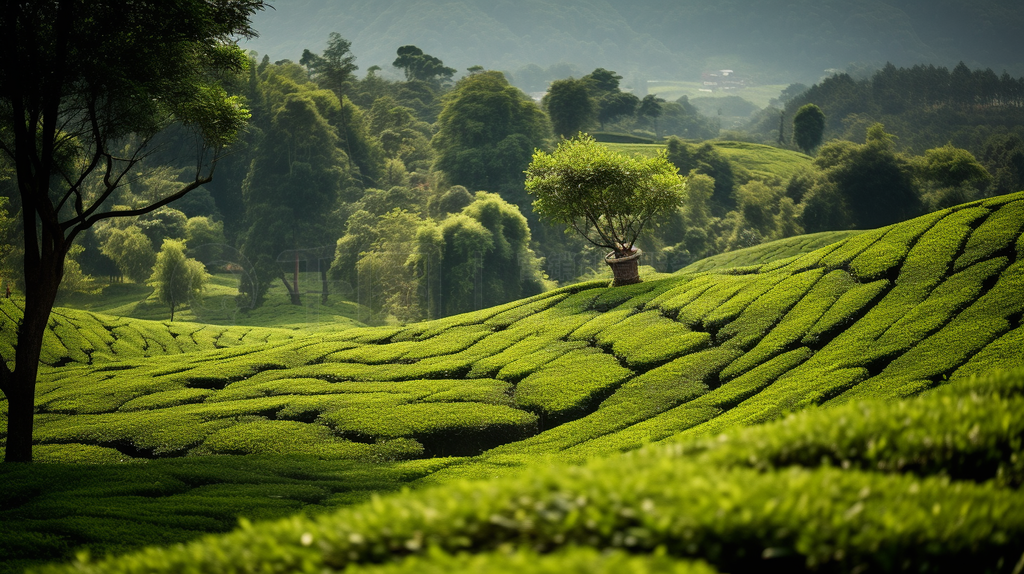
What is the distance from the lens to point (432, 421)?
1294 centimetres

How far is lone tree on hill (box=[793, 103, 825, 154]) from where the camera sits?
284 ft

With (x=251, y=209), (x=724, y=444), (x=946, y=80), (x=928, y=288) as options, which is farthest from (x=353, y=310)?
(x=946, y=80)

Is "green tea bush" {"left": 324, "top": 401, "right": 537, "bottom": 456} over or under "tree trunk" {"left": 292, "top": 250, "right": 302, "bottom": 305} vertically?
under

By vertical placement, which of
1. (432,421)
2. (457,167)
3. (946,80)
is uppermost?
(946,80)

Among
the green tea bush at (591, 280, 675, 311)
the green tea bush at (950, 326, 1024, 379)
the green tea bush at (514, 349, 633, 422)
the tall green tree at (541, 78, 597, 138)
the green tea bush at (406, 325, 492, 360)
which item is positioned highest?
the tall green tree at (541, 78, 597, 138)

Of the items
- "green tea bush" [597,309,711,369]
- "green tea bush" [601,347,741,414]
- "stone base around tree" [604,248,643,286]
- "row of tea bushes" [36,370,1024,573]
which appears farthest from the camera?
"stone base around tree" [604,248,643,286]

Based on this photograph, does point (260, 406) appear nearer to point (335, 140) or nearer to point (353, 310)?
point (353, 310)

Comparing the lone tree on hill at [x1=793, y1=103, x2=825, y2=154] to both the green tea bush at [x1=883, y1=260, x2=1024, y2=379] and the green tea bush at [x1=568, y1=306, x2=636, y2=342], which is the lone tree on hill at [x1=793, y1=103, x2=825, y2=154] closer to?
the green tea bush at [x1=568, y1=306, x2=636, y2=342]

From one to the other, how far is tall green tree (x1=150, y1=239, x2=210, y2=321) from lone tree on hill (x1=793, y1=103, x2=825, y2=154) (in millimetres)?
80114

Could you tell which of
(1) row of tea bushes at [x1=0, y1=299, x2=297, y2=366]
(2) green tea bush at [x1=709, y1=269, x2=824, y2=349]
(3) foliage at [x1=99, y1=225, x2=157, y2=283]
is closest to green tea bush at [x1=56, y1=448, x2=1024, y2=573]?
(2) green tea bush at [x1=709, y1=269, x2=824, y2=349]

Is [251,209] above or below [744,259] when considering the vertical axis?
above

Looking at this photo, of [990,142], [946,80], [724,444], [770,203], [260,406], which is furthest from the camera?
[946,80]

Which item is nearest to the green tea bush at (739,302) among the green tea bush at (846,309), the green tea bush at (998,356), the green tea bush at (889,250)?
the green tea bush at (889,250)

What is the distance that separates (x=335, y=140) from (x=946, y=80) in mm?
110999
